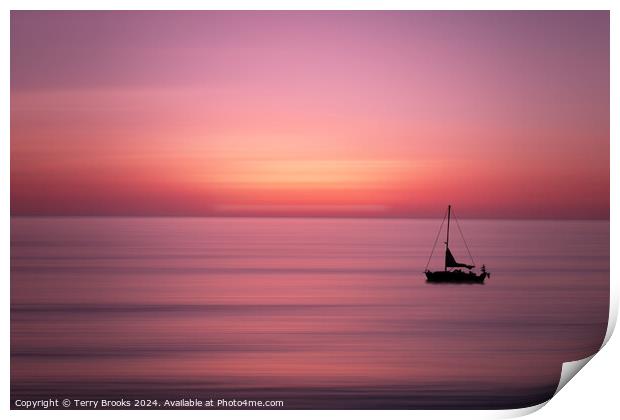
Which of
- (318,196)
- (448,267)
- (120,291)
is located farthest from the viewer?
(448,267)

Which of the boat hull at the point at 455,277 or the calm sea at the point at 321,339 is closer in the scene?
the calm sea at the point at 321,339

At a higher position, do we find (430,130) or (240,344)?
(430,130)

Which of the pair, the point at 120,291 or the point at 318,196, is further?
the point at 120,291

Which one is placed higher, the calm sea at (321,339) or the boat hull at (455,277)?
the boat hull at (455,277)

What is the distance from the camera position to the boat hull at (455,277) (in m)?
4.89

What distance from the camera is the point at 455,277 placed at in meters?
5.02

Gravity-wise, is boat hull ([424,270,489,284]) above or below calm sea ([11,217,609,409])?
above

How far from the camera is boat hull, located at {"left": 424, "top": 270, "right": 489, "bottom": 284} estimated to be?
4.89m

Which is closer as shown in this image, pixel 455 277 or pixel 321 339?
pixel 321 339

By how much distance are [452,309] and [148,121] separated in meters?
1.95

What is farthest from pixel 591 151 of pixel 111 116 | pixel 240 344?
pixel 111 116

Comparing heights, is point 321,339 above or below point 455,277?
below

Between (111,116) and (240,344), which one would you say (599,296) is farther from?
(111,116)

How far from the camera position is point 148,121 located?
371 centimetres
